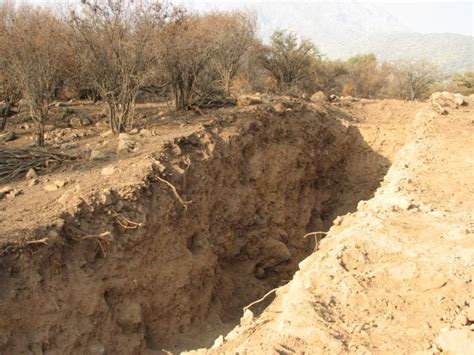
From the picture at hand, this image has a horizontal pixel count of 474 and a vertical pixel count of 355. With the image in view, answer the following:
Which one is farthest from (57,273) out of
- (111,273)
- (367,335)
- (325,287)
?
(367,335)

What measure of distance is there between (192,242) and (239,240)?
1.43m

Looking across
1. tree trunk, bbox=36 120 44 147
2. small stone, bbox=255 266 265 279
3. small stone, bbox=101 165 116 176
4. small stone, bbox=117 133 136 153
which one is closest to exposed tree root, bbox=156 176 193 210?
small stone, bbox=101 165 116 176

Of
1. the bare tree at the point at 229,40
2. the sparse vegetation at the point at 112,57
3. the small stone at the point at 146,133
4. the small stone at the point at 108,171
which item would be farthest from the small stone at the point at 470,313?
the bare tree at the point at 229,40

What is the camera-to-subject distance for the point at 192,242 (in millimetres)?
6988

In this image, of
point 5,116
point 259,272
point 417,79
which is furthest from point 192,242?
point 417,79

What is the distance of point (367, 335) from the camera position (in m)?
3.34

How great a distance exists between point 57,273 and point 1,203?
133 cm

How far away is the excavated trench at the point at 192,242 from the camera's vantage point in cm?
491

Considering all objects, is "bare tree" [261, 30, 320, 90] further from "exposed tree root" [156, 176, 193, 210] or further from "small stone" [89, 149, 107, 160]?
"exposed tree root" [156, 176, 193, 210]

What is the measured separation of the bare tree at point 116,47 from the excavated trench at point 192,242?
1.75 m

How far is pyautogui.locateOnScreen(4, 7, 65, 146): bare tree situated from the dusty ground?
0.73 meters

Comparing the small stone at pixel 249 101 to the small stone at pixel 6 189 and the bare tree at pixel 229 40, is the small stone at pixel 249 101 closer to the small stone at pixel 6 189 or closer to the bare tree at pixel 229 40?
the bare tree at pixel 229 40

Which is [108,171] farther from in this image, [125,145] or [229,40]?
[229,40]

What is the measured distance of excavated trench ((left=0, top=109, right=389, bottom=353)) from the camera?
491 cm
